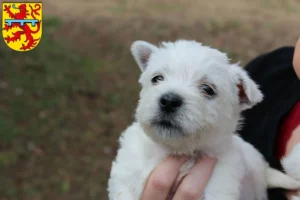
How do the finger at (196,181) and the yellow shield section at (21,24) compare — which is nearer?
the finger at (196,181)

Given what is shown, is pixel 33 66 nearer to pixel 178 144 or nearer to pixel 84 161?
pixel 84 161

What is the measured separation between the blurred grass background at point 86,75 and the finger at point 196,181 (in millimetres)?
3182

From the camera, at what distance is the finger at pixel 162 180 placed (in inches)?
96.2

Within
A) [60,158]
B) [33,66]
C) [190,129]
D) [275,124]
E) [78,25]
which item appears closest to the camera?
[190,129]

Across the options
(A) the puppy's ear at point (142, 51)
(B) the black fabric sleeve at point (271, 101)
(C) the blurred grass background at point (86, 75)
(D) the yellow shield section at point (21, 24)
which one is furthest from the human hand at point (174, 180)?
(C) the blurred grass background at point (86, 75)

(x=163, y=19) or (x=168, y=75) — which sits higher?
(x=168, y=75)

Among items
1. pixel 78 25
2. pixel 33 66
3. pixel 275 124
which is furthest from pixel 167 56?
pixel 78 25

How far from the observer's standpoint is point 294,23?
396 inches

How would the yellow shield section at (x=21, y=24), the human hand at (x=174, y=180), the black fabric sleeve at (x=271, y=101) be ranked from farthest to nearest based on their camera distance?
1. the yellow shield section at (x=21, y=24)
2. the black fabric sleeve at (x=271, y=101)
3. the human hand at (x=174, y=180)

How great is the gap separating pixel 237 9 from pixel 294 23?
144 cm

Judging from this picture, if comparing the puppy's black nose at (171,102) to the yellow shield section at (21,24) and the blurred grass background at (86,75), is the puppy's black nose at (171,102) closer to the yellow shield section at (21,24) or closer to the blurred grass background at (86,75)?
the yellow shield section at (21,24)

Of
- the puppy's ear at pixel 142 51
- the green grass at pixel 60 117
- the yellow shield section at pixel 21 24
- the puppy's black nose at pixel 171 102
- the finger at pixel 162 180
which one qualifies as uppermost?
the puppy's ear at pixel 142 51

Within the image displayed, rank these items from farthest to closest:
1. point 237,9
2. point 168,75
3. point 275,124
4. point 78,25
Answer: point 237,9
point 78,25
point 275,124
point 168,75

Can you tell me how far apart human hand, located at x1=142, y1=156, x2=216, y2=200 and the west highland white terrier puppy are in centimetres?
6
